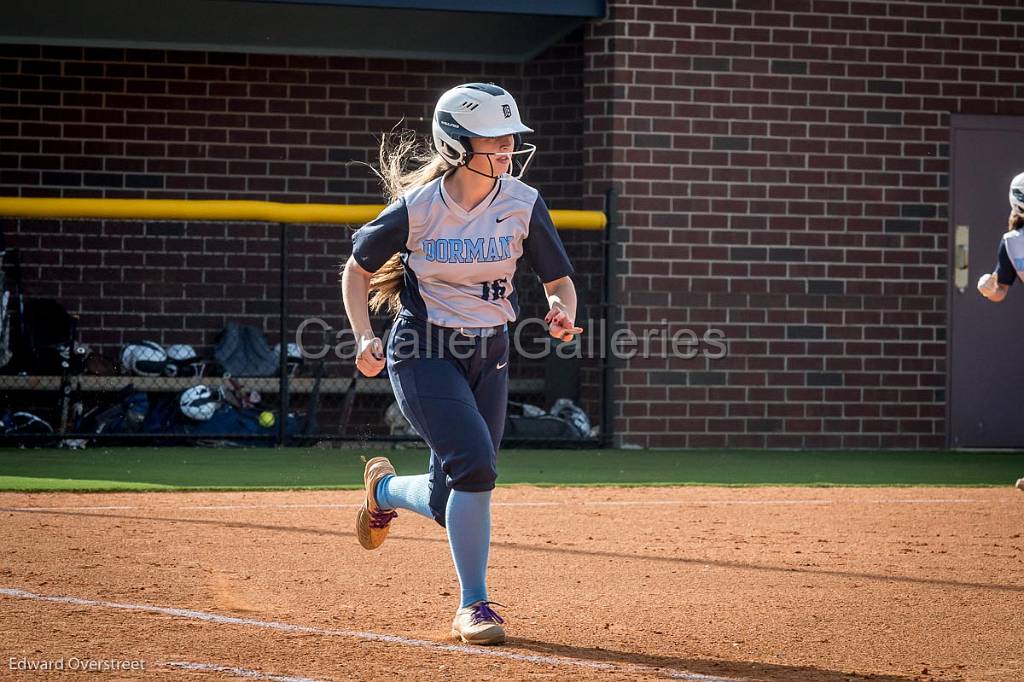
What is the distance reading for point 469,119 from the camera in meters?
5.04

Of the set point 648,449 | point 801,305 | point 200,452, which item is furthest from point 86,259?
point 801,305

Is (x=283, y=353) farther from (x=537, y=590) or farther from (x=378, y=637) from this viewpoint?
(x=378, y=637)

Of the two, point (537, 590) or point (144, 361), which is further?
point (144, 361)

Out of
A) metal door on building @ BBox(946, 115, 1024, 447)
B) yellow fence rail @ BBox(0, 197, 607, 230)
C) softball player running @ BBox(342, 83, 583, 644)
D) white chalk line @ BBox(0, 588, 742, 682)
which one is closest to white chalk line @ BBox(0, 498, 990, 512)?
white chalk line @ BBox(0, 588, 742, 682)

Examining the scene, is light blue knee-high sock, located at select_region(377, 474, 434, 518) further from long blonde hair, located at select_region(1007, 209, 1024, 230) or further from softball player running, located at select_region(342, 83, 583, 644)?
long blonde hair, located at select_region(1007, 209, 1024, 230)

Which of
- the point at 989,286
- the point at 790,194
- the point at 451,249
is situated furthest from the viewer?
the point at 790,194

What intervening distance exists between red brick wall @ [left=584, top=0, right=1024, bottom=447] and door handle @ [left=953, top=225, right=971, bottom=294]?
143 millimetres

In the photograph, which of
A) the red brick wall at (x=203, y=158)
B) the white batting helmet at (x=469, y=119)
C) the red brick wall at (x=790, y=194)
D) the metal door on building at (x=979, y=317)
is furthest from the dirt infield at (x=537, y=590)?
the red brick wall at (x=203, y=158)

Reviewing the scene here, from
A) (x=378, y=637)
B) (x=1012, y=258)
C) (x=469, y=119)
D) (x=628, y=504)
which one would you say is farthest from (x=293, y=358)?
(x=378, y=637)

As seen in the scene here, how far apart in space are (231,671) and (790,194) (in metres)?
9.72

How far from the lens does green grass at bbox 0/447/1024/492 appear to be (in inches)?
381

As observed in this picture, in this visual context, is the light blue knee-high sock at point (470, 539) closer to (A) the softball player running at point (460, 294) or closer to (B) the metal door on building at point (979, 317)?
(A) the softball player running at point (460, 294)

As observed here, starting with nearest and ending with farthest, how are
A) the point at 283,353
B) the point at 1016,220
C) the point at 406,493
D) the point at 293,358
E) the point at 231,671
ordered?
the point at 231,671 < the point at 406,493 < the point at 1016,220 < the point at 283,353 < the point at 293,358

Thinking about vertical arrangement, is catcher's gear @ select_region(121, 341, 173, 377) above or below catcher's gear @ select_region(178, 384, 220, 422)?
above
